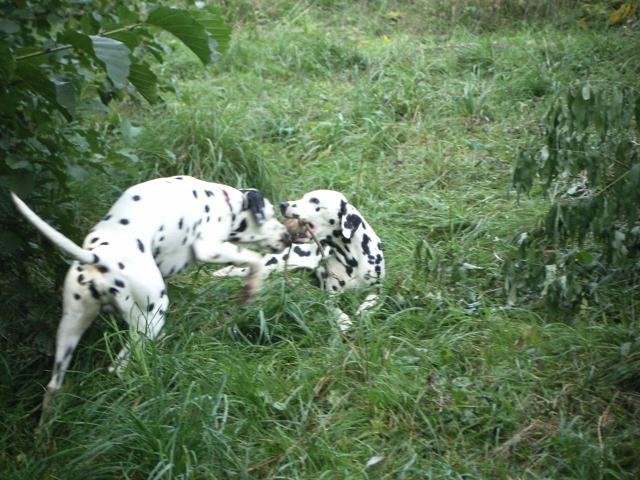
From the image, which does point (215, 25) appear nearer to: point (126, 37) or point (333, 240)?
point (126, 37)

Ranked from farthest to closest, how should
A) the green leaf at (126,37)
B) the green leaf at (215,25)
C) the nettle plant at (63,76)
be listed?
the green leaf at (215,25) → the green leaf at (126,37) → the nettle plant at (63,76)

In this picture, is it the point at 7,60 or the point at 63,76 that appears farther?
the point at 63,76

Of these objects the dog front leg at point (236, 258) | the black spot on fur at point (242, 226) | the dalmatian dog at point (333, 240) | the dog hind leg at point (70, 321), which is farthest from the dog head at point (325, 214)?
the dog hind leg at point (70, 321)

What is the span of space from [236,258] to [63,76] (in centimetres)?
175

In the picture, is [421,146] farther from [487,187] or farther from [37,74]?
[37,74]

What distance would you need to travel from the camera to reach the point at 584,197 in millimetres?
4668

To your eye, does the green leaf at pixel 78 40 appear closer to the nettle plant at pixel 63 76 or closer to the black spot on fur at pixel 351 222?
the nettle plant at pixel 63 76

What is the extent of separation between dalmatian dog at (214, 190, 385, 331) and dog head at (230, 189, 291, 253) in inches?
3.7

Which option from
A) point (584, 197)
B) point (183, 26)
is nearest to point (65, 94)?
point (183, 26)

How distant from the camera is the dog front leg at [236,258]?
550 cm

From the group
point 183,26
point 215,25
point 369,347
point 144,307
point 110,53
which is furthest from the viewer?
point 369,347

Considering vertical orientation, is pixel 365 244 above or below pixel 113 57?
below

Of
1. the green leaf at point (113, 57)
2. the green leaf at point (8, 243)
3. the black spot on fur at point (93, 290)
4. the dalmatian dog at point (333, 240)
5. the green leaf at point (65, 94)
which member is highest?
the green leaf at point (113, 57)

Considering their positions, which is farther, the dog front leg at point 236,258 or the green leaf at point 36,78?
the dog front leg at point 236,258
